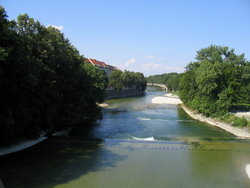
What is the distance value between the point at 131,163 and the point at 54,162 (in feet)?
20.2

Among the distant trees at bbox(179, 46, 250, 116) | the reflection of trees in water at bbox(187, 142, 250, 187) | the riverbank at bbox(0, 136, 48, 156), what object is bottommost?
the reflection of trees in water at bbox(187, 142, 250, 187)

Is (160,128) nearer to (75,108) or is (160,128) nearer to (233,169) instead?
(75,108)

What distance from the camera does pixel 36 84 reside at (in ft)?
64.2

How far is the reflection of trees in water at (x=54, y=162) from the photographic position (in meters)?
14.8

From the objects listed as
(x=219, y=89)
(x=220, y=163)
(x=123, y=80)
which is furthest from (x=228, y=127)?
(x=123, y=80)

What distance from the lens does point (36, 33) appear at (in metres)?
24.2

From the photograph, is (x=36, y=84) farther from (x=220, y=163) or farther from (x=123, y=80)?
(x=123, y=80)

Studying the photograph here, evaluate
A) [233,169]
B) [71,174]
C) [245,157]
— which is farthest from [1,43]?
[245,157]

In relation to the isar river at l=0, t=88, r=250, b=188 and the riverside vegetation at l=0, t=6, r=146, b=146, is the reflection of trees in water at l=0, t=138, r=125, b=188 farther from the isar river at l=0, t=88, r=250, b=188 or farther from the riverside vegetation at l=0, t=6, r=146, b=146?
the riverside vegetation at l=0, t=6, r=146, b=146

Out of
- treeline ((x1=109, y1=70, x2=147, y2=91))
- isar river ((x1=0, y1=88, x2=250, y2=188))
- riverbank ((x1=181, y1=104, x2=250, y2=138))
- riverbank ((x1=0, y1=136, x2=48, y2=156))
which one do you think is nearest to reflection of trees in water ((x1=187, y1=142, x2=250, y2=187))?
isar river ((x1=0, y1=88, x2=250, y2=188))

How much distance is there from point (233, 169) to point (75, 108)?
58.9ft

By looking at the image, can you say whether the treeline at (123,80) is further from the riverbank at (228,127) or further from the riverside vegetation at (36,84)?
the riverside vegetation at (36,84)

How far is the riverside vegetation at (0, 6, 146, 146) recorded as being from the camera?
17.1 meters

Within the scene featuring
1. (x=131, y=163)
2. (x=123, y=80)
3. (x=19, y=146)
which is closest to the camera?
(x=131, y=163)
